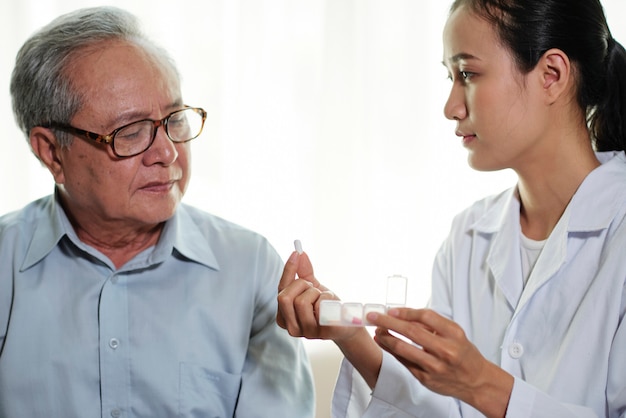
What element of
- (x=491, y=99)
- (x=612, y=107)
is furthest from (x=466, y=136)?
(x=612, y=107)

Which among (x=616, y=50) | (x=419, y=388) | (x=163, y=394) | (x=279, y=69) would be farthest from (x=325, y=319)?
(x=279, y=69)

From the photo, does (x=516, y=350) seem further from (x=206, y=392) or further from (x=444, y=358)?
(x=206, y=392)

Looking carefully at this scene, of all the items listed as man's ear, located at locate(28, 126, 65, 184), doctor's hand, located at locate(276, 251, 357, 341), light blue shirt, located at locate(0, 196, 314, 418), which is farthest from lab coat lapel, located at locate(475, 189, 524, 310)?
man's ear, located at locate(28, 126, 65, 184)

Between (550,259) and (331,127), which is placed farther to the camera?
(331,127)

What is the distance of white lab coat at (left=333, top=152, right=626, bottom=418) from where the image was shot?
150 centimetres

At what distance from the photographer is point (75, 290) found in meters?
1.76

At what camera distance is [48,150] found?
5.87 ft

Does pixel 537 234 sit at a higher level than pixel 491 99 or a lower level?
lower

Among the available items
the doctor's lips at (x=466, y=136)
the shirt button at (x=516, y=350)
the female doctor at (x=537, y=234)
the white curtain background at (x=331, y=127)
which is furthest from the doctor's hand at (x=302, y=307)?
the white curtain background at (x=331, y=127)

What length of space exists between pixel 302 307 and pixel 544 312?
1.80 feet

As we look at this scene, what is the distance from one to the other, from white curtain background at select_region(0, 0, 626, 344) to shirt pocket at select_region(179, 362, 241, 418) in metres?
0.68

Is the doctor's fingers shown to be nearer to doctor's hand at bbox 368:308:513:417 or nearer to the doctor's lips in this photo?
doctor's hand at bbox 368:308:513:417

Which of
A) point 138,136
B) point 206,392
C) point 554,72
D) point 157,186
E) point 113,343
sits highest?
point 554,72

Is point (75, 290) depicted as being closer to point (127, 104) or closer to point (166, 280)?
point (166, 280)
